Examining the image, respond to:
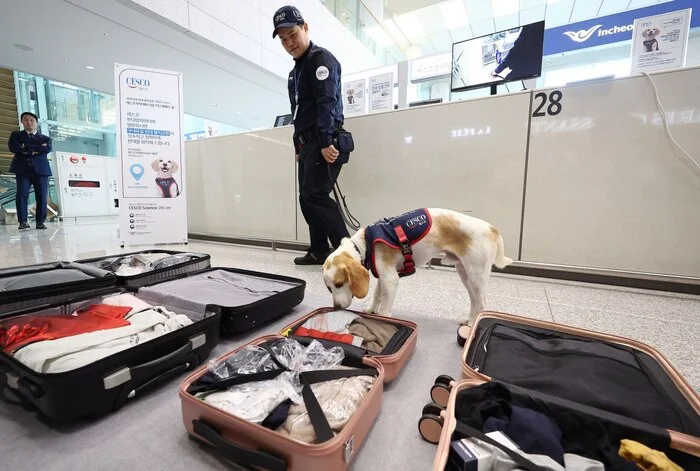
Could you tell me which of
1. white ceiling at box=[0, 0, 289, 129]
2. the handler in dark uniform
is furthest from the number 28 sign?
white ceiling at box=[0, 0, 289, 129]

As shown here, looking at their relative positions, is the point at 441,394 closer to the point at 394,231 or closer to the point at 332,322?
the point at 332,322

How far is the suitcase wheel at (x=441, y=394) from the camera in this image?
29.2 inches

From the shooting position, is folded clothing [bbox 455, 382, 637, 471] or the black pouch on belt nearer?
folded clothing [bbox 455, 382, 637, 471]

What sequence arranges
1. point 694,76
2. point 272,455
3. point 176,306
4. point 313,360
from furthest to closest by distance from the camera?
point 694,76
point 176,306
point 313,360
point 272,455

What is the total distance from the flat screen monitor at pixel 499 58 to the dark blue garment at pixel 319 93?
4.33 feet

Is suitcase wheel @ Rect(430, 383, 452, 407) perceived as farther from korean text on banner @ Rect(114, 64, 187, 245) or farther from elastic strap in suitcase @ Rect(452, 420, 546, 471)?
korean text on banner @ Rect(114, 64, 187, 245)

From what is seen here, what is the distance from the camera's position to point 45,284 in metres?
1.18

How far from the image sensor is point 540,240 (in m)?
2.11

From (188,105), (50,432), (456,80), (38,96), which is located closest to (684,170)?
(456,80)

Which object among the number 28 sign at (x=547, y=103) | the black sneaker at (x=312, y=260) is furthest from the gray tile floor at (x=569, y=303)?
the number 28 sign at (x=547, y=103)

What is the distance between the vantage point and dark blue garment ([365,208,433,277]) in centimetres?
121

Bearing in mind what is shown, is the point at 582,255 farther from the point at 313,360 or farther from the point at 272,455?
the point at 272,455

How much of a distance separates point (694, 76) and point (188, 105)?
9.21 m

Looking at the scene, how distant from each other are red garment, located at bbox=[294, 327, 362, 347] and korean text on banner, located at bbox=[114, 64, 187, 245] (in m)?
2.84
